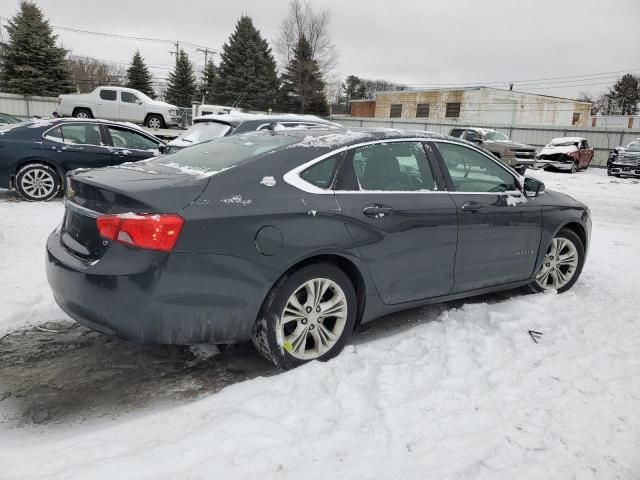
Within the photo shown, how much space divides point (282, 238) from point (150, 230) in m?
0.75

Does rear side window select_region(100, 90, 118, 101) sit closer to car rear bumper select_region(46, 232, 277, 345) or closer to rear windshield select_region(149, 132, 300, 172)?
rear windshield select_region(149, 132, 300, 172)

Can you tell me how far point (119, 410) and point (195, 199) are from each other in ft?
4.13

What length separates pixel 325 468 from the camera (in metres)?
2.38

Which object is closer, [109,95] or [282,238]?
[282,238]

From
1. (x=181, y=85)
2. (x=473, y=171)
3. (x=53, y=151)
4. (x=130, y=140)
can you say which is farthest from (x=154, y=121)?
(x=181, y=85)

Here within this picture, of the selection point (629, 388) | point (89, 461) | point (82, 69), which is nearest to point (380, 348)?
point (629, 388)

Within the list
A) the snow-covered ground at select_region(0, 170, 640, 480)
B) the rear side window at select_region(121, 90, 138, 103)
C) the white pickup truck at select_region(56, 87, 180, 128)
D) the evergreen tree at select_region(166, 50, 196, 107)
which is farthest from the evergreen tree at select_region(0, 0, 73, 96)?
the snow-covered ground at select_region(0, 170, 640, 480)

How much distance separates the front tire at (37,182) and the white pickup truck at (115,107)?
16462mm

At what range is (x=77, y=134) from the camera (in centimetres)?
877

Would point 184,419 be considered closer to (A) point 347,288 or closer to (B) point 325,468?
(B) point 325,468

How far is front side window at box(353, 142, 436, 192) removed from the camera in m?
3.57

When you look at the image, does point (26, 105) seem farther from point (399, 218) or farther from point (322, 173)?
point (399, 218)

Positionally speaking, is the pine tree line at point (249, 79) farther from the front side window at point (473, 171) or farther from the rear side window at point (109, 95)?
the front side window at point (473, 171)

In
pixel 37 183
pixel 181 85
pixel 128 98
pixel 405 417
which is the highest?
pixel 181 85
